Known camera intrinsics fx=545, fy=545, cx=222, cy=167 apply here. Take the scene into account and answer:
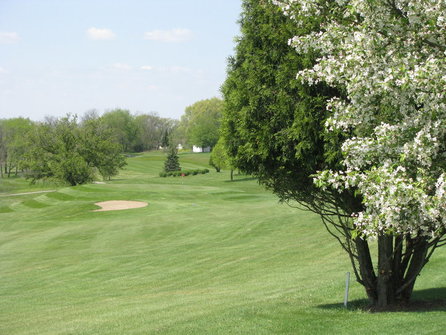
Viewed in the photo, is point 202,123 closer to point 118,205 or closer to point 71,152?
point 71,152

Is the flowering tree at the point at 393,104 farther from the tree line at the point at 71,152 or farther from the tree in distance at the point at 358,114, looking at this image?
the tree line at the point at 71,152

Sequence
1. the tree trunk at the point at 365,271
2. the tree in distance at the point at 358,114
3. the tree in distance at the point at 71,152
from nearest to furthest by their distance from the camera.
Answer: the tree in distance at the point at 358,114, the tree trunk at the point at 365,271, the tree in distance at the point at 71,152

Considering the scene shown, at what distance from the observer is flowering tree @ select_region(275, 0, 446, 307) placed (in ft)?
A: 24.8

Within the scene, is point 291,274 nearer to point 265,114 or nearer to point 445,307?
point 445,307

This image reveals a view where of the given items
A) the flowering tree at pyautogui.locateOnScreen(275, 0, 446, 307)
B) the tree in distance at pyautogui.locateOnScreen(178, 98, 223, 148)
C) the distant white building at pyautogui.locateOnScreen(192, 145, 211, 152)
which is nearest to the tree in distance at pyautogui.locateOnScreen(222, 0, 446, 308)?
the flowering tree at pyautogui.locateOnScreen(275, 0, 446, 307)

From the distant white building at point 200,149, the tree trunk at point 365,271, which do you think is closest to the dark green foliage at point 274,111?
the tree trunk at point 365,271

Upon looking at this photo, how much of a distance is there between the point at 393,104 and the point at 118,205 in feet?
135

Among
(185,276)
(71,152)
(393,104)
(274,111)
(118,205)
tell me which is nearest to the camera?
(393,104)

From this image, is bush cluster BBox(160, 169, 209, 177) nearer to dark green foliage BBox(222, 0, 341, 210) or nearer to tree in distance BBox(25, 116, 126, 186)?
tree in distance BBox(25, 116, 126, 186)

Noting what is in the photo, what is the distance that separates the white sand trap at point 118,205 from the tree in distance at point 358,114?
33738 mm

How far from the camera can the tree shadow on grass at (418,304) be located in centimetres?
1227

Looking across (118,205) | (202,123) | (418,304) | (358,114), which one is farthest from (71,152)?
(358,114)

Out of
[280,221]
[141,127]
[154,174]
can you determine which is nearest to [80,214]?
[280,221]

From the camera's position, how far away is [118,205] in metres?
47.5
